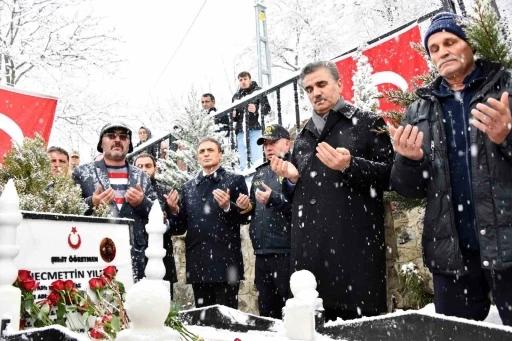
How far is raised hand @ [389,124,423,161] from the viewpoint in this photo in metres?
2.54

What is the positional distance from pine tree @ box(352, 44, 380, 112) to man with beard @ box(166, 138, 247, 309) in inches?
54.1

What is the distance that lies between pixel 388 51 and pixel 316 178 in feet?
9.78

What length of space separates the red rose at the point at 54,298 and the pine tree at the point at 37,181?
46cm

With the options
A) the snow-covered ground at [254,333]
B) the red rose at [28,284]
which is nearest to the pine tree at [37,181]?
the red rose at [28,284]

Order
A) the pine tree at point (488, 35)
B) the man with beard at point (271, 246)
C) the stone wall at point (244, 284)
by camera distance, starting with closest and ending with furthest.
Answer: the pine tree at point (488, 35)
the man with beard at point (271, 246)
the stone wall at point (244, 284)

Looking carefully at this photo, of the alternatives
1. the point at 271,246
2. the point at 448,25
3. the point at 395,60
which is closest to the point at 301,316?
the point at 448,25

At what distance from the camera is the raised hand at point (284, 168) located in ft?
10.3

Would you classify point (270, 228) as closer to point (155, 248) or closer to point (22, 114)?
point (155, 248)

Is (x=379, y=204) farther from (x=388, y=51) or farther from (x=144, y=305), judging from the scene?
(x=388, y=51)

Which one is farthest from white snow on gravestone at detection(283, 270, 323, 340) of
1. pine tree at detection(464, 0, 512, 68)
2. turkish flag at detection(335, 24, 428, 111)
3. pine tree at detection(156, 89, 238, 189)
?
pine tree at detection(156, 89, 238, 189)

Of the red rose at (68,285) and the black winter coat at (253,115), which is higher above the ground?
the black winter coat at (253,115)

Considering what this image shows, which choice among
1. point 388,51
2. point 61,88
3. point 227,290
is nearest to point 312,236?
point 227,290

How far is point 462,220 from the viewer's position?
2600 millimetres

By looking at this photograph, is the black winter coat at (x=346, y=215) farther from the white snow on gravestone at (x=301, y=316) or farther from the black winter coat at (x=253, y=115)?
the black winter coat at (x=253, y=115)
